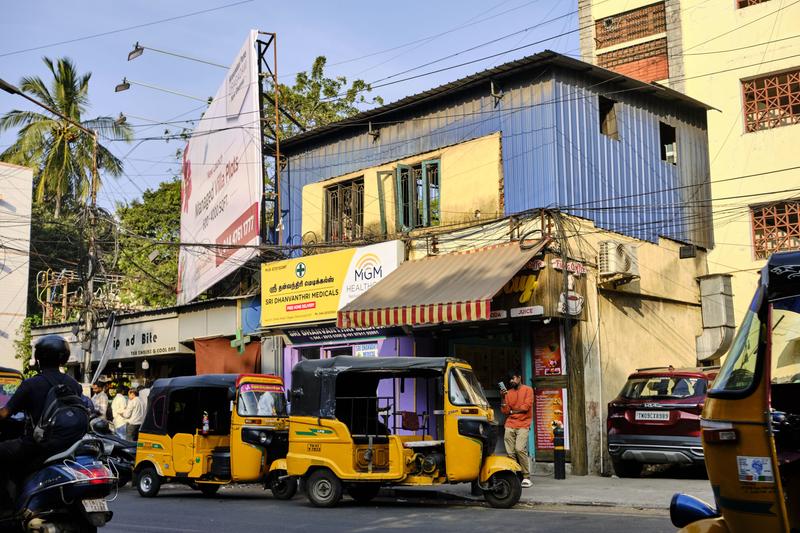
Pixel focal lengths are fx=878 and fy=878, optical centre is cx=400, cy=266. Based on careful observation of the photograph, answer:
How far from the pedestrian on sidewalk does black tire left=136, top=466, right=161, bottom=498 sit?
6.03 m

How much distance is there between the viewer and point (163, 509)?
12594mm

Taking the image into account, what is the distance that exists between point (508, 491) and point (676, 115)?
12.6 m

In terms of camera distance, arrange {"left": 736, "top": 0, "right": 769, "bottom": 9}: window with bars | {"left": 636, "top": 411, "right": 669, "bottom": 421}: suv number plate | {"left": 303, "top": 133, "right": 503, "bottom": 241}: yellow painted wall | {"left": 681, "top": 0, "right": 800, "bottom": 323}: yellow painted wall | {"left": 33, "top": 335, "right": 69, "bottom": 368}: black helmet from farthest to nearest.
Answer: {"left": 736, "top": 0, "right": 769, "bottom": 9}: window with bars, {"left": 681, "top": 0, "right": 800, "bottom": 323}: yellow painted wall, {"left": 303, "top": 133, "right": 503, "bottom": 241}: yellow painted wall, {"left": 636, "top": 411, "right": 669, "bottom": 421}: suv number plate, {"left": 33, "top": 335, "right": 69, "bottom": 368}: black helmet

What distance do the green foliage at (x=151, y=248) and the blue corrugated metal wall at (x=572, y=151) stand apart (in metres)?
12.0

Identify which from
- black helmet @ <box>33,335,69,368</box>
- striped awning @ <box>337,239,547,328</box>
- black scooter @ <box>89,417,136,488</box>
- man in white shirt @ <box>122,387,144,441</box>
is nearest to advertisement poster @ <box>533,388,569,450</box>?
striped awning @ <box>337,239,547,328</box>

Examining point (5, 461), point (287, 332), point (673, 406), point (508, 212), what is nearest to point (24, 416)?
point (5, 461)

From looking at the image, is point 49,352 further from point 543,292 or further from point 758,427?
point 543,292

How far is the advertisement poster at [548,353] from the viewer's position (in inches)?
675

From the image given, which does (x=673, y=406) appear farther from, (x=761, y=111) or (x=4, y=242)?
(x=4, y=242)

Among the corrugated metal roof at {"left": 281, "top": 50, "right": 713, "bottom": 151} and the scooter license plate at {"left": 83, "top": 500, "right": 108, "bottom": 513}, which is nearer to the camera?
the scooter license plate at {"left": 83, "top": 500, "right": 108, "bottom": 513}

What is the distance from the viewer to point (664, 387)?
49.6 feet

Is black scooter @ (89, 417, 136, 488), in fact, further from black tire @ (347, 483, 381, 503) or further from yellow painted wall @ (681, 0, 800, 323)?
yellow painted wall @ (681, 0, 800, 323)

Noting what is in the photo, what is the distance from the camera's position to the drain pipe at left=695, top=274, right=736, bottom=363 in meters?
20.2

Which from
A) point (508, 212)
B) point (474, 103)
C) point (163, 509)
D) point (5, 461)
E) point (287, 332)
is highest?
point (474, 103)
